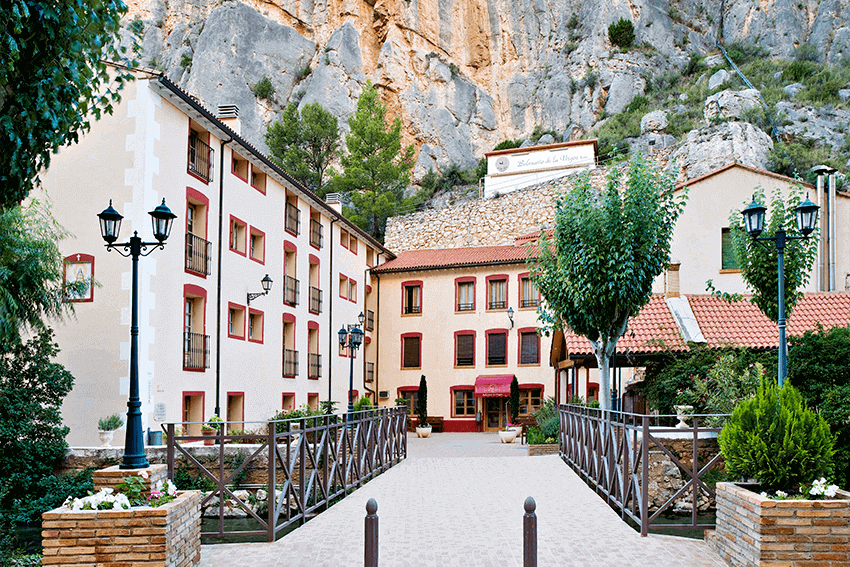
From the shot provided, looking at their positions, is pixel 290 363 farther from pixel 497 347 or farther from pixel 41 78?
pixel 41 78

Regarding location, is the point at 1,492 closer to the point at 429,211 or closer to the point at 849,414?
the point at 849,414

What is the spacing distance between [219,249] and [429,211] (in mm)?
22009

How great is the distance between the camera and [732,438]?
6891 mm

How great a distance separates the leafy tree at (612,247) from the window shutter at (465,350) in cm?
1794

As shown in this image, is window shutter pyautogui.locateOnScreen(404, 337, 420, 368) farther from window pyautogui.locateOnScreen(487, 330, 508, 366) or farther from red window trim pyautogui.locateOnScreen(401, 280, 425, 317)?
window pyautogui.locateOnScreen(487, 330, 508, 366)

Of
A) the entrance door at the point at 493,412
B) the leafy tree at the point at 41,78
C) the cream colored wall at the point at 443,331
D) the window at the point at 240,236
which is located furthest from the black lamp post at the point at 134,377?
the entrance door at the point at 493,412

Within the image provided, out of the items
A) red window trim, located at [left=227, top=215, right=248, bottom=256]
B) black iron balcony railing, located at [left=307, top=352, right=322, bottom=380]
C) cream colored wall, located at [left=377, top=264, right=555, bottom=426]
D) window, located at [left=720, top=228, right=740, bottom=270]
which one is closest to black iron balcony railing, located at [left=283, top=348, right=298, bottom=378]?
black iron balcony railing, located at [left=307, top=352, right=322, bottom=380]

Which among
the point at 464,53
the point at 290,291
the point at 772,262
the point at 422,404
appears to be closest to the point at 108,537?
the point at 772,262

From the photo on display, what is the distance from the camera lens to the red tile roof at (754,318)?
17984 mm

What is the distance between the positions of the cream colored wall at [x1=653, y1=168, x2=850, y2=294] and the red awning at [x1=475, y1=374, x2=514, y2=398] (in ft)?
36.7

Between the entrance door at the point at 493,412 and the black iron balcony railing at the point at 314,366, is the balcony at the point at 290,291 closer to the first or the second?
the black iron balcony railing at the point at 314,366

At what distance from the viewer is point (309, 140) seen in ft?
155

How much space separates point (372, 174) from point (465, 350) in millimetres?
16586

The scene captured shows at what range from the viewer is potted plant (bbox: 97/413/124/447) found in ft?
46.5
